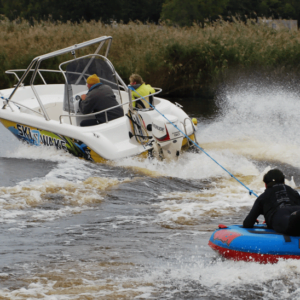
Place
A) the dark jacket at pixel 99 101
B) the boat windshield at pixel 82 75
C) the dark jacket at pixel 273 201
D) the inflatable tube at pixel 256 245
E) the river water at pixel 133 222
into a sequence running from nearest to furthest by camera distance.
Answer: the river water at pixel 133 222 < the inflatable tube at pixel 256 245 < the dark jacket at pixel 273 201 < the dark jacket at pixel 99 101 < the boat windshield at pixel 82 75

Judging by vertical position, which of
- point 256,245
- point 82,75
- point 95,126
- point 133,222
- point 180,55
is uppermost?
point 180,55

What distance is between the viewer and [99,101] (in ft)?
23.6

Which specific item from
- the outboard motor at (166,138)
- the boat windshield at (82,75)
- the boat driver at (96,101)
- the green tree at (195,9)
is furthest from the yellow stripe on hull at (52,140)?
the green tree at (195,9)

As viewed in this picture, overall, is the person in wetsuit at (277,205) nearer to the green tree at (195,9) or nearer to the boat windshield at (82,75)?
the boat windshield at (82,75)

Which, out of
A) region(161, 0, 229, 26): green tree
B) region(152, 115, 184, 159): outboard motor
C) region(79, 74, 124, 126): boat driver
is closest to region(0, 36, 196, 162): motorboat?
region(152, 115, 184, 159): outboard motor

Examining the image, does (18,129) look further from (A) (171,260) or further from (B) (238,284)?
(B) (238,284)

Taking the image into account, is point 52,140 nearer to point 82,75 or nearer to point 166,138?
point 82,75

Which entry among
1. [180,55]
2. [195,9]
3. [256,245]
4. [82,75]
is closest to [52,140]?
[82,75]

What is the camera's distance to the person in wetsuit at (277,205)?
382cm

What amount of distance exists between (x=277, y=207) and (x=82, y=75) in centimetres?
476

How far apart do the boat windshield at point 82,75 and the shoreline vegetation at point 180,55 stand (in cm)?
532

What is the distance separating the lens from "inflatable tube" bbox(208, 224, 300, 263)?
12.2 feet

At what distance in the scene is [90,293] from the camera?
3449 millimetres

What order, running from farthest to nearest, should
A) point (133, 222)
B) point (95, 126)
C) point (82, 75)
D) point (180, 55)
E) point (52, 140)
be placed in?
point (180, 55), point (82, 75), point (52, 140), point (95, 126), point (133, 222)
